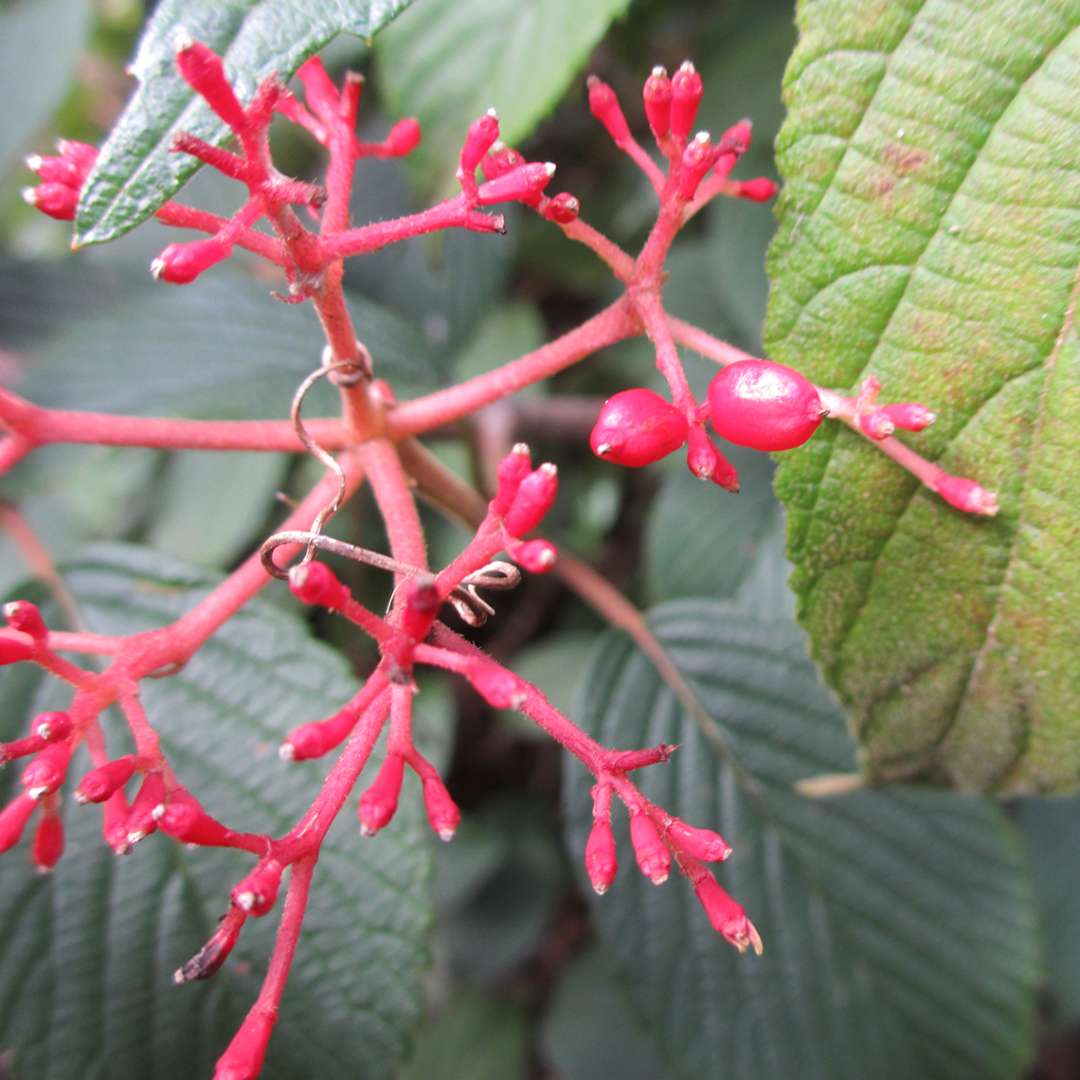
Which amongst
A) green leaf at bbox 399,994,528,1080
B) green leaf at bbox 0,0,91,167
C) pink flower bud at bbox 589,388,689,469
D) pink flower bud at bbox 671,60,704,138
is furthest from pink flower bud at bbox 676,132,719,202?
green leaf at bbox 399,994,528,1080

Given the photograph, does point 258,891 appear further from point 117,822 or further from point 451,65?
point 451,65

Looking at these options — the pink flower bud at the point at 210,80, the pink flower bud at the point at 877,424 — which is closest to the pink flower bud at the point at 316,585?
the pink flower bud at the point at 210,80

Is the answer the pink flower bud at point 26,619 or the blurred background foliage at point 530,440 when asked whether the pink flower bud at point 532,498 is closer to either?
the pink flower bud at point 26,619

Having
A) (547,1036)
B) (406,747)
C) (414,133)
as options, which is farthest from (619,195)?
(547,1036)

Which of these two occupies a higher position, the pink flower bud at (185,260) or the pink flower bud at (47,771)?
the pink flower bud at (185,260)

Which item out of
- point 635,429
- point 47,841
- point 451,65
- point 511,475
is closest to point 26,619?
point 47,841

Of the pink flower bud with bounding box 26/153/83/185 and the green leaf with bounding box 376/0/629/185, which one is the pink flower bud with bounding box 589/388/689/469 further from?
the green leaf with bounding box 376/0/629/185
